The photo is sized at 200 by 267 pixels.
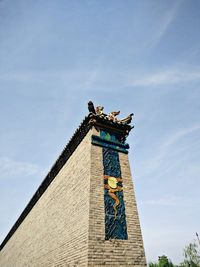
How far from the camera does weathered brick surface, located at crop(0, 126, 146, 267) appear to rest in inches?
215

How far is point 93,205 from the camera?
19.5ft

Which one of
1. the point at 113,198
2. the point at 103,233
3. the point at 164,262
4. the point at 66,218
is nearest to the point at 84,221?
the point at 103,233

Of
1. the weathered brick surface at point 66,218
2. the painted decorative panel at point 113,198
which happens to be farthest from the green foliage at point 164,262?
the painted decorative panel at point 113,198

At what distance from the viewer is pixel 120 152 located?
770cm

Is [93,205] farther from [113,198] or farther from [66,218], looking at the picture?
[66,218]

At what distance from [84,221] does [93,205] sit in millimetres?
487

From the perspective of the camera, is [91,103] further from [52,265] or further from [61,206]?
[52,265]

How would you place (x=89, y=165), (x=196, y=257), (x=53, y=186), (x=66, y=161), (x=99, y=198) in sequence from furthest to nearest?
(x=196, y=257) < (x=53, y=186) < (x=66, y=161) < (x=89, y=165) < (x=99, y=198)

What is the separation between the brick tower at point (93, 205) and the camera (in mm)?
5582

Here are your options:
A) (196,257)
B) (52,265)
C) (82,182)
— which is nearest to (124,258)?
(82,182)

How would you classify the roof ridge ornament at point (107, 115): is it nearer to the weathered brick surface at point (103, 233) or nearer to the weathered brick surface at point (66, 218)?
the weathered brick surface at point (66, 218)

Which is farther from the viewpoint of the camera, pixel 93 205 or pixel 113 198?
pixel 113 198

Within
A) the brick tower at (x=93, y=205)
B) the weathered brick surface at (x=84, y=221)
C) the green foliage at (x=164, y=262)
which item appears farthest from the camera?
the green foliage at (x=164, y=262)

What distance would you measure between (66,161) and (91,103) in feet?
9.31
